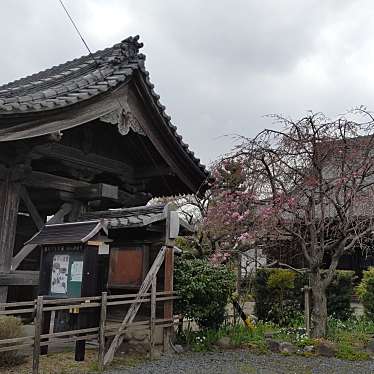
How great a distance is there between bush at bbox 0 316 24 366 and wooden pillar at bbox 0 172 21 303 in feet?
1.91

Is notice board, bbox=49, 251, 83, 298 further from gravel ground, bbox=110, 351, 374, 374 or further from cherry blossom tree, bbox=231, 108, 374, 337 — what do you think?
cherry blossom tree, bbox=231, 108, 374, 337

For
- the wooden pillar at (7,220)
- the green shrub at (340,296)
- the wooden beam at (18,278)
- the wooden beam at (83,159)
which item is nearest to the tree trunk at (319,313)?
the green shrub at (340,296)

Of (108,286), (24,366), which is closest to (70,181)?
(108,286)

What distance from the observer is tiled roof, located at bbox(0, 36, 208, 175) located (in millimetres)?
6000

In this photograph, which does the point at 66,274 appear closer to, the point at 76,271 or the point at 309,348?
the point at 76,271

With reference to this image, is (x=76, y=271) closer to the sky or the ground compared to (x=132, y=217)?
closer to the ground

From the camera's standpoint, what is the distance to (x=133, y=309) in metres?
7.08

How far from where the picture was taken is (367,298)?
1184 cm

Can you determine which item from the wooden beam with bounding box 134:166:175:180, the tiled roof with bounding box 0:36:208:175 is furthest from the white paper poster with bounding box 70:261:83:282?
the wooden beam with bounding box 134:166:175:180

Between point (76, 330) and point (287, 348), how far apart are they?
3.99 meters

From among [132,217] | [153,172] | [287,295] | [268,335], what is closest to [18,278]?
[132,217]

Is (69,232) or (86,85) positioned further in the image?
(86,85)

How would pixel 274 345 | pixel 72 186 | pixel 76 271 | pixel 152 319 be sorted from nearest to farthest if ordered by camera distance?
pixel 76 271 < pixel 152 319 < pixel 72 186 < pixel 274 345

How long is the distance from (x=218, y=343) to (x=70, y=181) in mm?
4016
